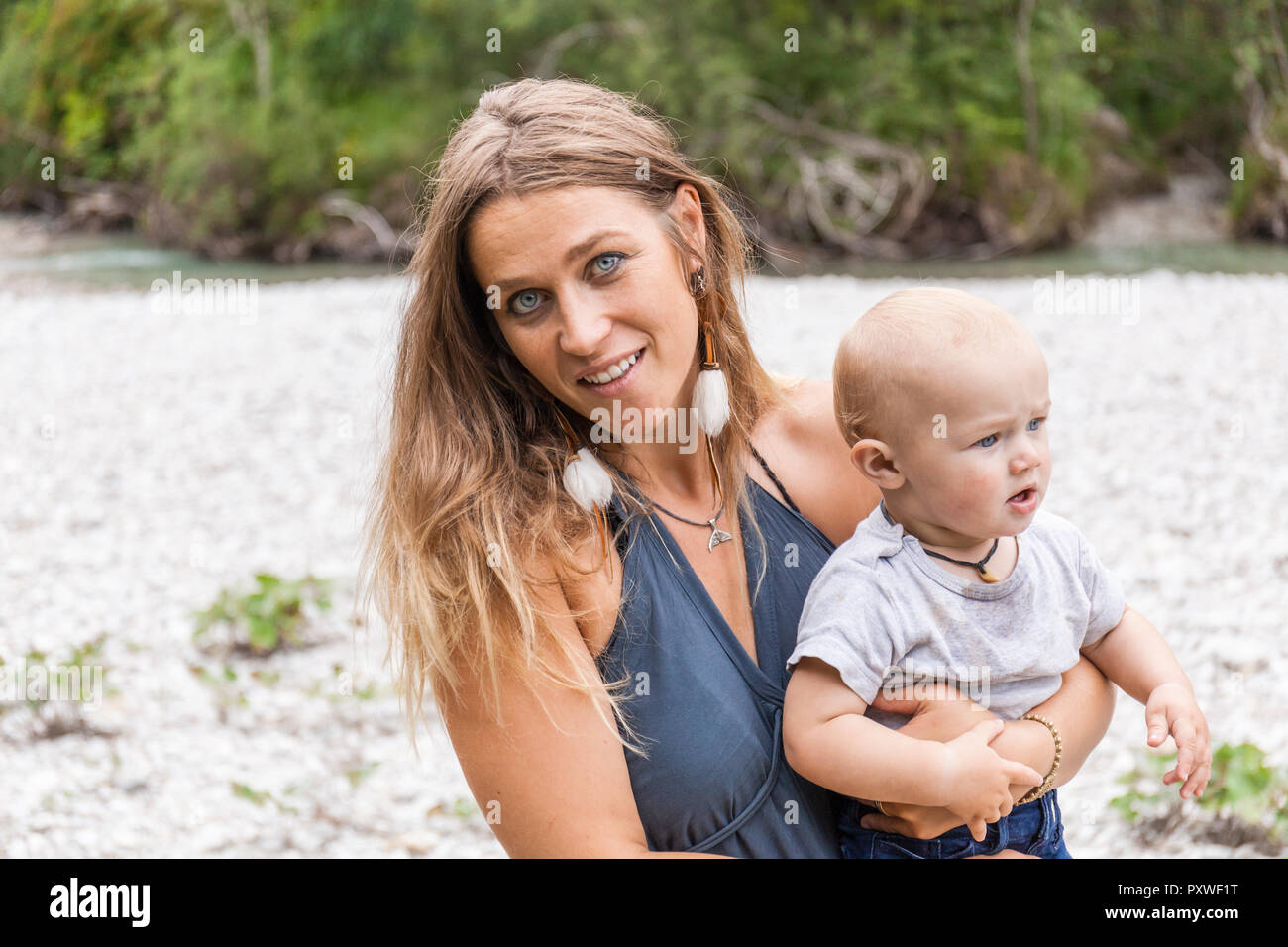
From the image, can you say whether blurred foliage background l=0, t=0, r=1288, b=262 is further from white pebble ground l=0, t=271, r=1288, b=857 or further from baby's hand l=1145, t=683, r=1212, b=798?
baby's hand l=1145, t=683, r=1212, b=798

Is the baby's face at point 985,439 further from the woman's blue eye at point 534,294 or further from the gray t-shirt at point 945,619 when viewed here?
the woman's blue eye at point 534,294

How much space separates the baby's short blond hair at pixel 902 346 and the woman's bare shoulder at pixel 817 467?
9.3 inches

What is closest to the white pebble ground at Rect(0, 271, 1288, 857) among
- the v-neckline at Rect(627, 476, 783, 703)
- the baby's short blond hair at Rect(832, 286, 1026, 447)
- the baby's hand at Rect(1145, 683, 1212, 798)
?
the v-neckline at Rect(627, 476, 783, 703)

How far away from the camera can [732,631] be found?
1863mm

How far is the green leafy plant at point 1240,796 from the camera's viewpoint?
11.7 ft

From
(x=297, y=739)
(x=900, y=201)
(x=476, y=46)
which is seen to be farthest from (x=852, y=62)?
(x=297, y=739)

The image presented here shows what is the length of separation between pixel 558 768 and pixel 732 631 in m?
0.36

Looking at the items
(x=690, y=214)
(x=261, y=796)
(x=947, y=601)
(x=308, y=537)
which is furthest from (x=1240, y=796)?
(x=308, y=537)

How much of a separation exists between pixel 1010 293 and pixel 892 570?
12.9 m

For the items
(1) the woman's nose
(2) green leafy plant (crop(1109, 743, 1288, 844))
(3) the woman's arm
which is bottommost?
(2) green leafy plant (crop(1109, 743, 1288, 844))

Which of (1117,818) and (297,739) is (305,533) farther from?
(1117,818)

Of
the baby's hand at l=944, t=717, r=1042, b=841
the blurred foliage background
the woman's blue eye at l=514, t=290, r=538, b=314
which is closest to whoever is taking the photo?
the baby's hand at l=944, t=717, r=1042, b=841

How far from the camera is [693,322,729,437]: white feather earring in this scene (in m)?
2.00

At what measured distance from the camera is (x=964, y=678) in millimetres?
1743
